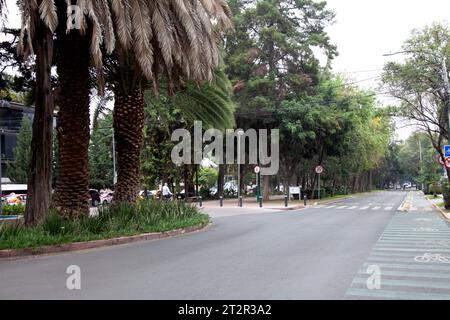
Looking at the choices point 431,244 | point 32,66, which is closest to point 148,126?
point 32,66

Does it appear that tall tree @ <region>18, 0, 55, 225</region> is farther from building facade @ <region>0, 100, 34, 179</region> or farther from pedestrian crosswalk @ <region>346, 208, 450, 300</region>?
building facade @ <region>0, 100, 34, 179</region>

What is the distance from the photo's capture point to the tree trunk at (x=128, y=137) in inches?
651

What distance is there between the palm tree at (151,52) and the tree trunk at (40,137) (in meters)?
2.11

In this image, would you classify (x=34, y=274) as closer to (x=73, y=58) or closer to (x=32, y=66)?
(x=73, y=58)

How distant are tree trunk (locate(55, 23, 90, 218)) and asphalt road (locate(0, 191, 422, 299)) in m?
2.80

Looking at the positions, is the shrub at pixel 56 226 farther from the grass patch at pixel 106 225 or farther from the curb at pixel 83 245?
the curb at pixel 83 245

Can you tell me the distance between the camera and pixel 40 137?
43.6 ft

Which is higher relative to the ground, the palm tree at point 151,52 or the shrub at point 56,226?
the palm tree at point 151,52

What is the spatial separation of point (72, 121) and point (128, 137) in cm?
329

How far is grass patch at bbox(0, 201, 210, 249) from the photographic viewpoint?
35.8ft

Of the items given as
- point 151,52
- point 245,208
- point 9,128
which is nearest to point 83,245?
point 151,52

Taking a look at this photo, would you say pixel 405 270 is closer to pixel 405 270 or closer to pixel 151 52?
pixel 405 270

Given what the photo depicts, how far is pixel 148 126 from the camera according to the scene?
39594 mm

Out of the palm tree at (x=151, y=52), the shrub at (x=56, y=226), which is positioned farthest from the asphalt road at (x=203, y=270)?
the palm tree at (x=151, y=52)
